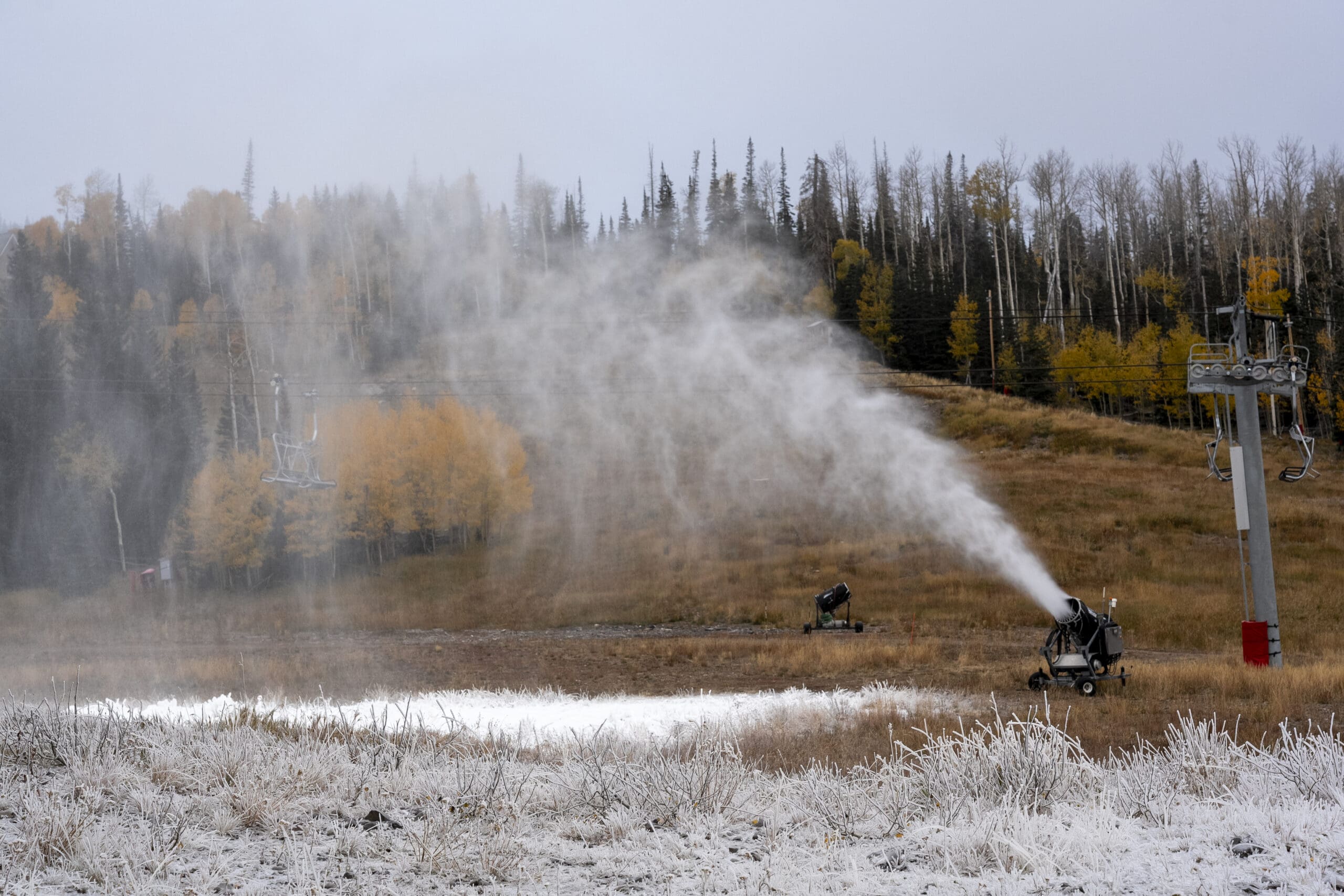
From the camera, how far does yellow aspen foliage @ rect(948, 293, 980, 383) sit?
67.1 metres

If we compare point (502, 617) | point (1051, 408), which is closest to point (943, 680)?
point (502, 617)

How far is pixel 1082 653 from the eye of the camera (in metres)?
15.4

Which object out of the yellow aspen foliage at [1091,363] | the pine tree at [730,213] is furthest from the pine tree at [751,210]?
the yellow aspen foliage at [1091,363]

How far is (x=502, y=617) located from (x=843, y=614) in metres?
11.4

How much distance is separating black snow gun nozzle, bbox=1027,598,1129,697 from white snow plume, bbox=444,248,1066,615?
63.3 ft

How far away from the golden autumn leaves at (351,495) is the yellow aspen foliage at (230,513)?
28 millimetres

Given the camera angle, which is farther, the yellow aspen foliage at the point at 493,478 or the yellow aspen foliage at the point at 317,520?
the yellow aspen foliage at the point at 493,478

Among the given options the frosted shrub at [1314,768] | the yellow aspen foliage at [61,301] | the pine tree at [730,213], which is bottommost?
the frosted shrub at [1314,768]

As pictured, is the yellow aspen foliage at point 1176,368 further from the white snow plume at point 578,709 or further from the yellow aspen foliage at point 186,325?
the yellow aspen foliage at point 186,325

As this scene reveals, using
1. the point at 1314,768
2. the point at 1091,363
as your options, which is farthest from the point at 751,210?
the point at 1314,768

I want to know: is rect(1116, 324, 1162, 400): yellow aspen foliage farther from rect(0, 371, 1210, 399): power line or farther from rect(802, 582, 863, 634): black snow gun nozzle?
rect(802, 582, 863, 634): black snow gun nozzle

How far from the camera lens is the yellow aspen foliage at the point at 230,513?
1348 inches

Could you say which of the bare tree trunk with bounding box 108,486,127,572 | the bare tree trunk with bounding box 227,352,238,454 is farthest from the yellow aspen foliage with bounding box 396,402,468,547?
the bare tree trunk with bounding box 108,486,127,572

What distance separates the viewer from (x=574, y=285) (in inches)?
1599
